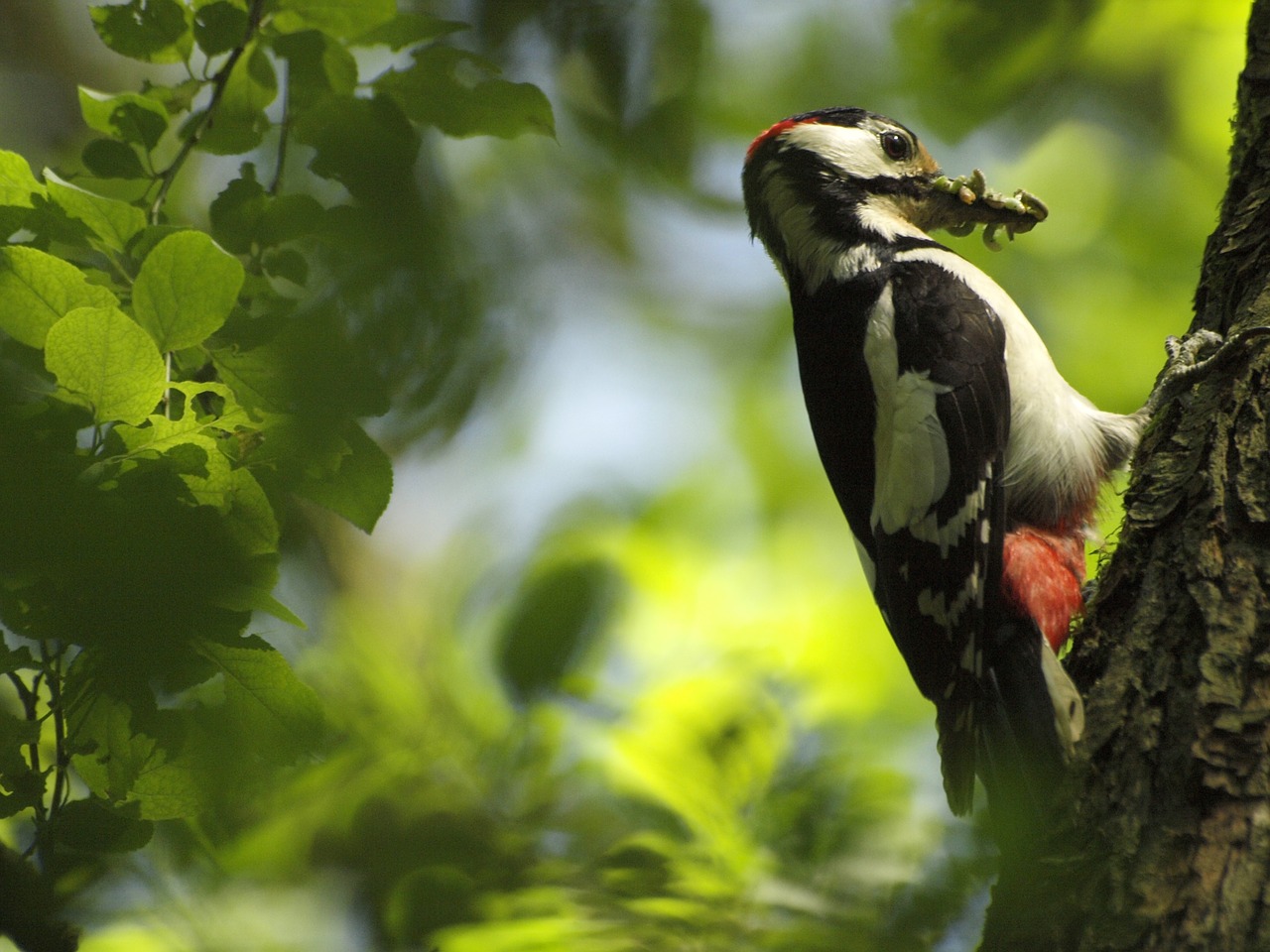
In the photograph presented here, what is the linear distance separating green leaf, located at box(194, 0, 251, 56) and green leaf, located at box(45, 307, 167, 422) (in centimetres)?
60

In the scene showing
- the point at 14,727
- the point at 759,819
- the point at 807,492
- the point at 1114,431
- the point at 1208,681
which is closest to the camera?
the point at 14,727

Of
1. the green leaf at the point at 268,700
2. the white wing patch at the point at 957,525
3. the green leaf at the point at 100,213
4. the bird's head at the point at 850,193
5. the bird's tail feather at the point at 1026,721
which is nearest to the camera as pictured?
the green leaf at the point at 268,700

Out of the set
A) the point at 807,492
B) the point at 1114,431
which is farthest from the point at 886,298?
the point at 807,492

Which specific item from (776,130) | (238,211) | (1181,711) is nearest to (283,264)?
(238,211)

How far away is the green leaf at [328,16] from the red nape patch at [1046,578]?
5.81ft

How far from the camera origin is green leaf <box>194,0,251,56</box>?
1570mm

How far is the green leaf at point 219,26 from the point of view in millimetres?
1570

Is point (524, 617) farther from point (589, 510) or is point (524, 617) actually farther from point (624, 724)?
point (589, 510)

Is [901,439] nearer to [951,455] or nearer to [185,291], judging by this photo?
[951,455]

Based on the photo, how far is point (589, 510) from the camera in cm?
352

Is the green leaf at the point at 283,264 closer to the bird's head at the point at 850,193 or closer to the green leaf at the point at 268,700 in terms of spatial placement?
the green leaf at the point at 268,700

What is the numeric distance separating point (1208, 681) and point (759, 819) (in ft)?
2.14

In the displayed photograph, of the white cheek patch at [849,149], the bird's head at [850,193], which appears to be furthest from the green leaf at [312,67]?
the white cheek patch at [849,149]

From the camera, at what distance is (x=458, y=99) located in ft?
5.29
